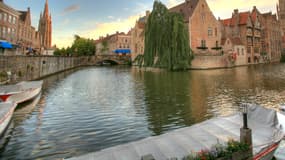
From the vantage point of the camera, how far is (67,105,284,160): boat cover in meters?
4.78

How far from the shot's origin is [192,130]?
6281 mm

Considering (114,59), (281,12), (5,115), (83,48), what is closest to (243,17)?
(281,12)

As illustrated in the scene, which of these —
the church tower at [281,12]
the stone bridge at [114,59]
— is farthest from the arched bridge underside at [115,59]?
the church tower at [281,12]

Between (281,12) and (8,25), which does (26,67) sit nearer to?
(8,25)

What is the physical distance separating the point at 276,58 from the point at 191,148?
3248 inches

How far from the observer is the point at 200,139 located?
18.4 ft

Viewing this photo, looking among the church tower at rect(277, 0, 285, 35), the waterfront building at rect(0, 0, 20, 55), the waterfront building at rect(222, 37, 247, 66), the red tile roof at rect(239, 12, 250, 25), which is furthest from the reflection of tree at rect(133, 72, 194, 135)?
the church tower at rect(277, 0, 285, 35)

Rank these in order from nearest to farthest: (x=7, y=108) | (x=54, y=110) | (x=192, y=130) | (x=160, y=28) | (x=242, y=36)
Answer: (x=192, y=130)
(x=7, y=108)
(x=54, y=110)
(x=160, y=28)
(x=242, y=36)

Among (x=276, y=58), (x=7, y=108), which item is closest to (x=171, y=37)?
(x=7, y=108)

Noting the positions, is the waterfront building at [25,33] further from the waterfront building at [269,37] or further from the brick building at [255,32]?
the waterfront building at [269,37]

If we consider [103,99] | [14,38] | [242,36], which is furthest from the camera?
[242,36]

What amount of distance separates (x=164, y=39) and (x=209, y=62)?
1671 centimetres

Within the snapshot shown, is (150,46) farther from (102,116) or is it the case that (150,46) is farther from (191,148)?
(191,148)

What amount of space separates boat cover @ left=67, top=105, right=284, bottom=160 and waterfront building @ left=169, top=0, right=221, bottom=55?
4201cm
